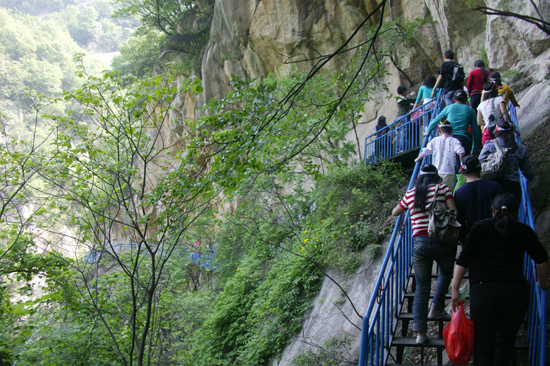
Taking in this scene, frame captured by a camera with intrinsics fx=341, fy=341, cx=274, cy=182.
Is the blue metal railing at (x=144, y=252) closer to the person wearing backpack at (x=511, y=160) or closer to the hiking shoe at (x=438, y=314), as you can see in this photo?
the hiking shoe at (x=438, y=314)

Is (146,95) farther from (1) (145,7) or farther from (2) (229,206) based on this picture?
(1) (145,7)

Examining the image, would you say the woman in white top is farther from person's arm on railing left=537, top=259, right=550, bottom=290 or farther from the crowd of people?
person's arm on railing left=537, top=259, right=550, bottom=290

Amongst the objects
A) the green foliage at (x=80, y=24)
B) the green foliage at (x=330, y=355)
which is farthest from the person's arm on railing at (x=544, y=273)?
the green foliage at (x=80, y=24)

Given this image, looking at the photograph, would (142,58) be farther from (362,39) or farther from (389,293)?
(389,293)

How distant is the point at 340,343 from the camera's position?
5363 mm

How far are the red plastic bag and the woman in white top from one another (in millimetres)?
3003

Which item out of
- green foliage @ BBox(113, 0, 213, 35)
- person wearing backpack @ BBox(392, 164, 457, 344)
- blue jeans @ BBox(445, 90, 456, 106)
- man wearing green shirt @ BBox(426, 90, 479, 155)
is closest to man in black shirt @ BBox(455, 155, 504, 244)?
person wearing backpack @ BBox(392, 164, 457, 344)

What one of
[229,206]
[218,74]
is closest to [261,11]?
[218,74]

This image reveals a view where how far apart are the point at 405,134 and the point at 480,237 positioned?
20.5 feet

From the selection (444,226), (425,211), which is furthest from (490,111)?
(444,226)

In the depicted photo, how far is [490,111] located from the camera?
16.5 ft

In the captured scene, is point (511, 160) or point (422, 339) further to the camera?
point (511, 160)

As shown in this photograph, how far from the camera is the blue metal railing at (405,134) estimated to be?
777 cm

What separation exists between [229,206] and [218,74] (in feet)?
26.3
